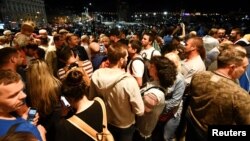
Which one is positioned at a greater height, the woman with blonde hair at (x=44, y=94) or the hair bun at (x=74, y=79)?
the hair bun at (x=74, y=79)

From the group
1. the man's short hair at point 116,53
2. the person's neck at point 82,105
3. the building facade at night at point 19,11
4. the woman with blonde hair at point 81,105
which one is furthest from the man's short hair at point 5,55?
the building facade at night at point 19,11

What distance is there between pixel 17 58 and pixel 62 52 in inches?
35.9

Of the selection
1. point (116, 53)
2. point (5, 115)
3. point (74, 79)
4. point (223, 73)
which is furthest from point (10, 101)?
point (223, 73)

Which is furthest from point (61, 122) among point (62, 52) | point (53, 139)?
point (62, 52)

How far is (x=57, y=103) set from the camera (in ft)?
10.8

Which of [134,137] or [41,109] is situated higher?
[41,109]

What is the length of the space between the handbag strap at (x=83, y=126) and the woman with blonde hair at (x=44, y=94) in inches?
24.6

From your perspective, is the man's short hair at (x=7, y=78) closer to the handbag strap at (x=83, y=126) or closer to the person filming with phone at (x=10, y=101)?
the person filming with phone at (x=10, y=101)

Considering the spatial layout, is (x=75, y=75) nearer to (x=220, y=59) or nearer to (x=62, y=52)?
(x=220, y=59)

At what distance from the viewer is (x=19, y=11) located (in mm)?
89812

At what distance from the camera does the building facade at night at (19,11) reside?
242ft

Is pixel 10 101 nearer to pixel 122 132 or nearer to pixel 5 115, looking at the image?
pixel 5 115

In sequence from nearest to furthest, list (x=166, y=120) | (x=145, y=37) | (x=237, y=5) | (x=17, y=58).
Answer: (x=17, y=58), (x=166, y=120), (x=145, y=37), (x=237, y=5)

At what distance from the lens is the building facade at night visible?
242 ft
